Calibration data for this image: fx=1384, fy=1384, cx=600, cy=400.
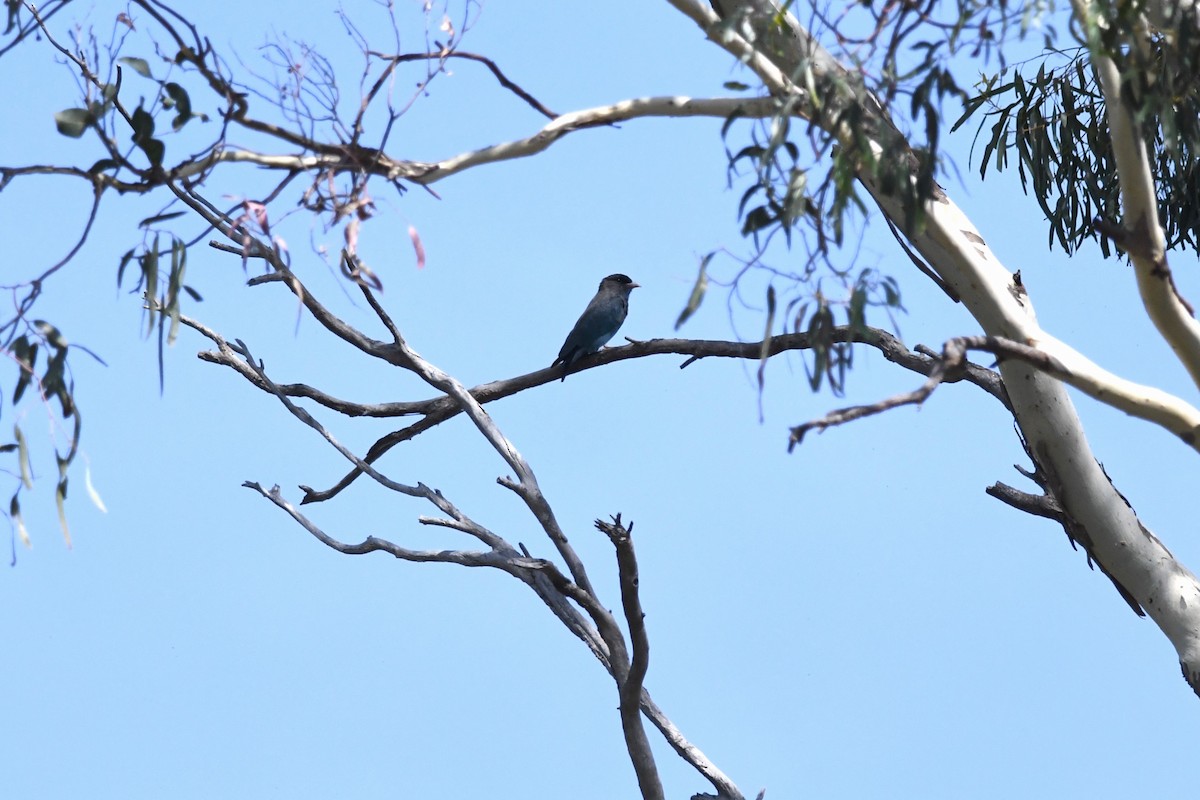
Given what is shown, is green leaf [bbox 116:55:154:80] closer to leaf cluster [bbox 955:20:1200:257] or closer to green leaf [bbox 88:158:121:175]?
green leaf [bbox 88:158:121:175]

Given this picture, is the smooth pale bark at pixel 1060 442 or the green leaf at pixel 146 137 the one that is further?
the smooth pale bark at pixel 1060 442

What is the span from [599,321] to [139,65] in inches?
137

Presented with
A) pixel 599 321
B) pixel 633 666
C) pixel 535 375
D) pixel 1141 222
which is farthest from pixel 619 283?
pixel 1141 222

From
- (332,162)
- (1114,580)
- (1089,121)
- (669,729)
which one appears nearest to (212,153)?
(332,162)

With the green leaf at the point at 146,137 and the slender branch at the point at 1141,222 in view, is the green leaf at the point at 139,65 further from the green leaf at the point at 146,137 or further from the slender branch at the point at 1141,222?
the slender branch at the point at 1141,222

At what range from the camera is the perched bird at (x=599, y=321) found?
20.2 ft

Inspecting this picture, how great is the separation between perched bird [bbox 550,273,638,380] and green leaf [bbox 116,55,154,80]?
105 inches

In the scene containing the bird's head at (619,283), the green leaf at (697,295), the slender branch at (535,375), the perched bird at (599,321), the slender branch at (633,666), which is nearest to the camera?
the green leaf at (697,295)

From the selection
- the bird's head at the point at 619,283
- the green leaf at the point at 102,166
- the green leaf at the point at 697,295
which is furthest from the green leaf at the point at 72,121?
the bird's head at the point at 619,283

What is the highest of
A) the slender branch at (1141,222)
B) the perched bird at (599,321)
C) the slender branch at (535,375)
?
the perched bird at (599,321)

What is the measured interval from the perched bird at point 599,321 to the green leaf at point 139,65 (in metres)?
2.66

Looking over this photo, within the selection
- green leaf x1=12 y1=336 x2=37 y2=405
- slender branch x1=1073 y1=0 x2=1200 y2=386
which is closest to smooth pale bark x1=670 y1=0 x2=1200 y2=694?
slender branch x1=1073 y1=0 x2=1200 y2=386

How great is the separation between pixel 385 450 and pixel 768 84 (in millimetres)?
2609

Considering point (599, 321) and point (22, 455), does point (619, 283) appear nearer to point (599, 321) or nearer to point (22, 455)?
point (599, 321)
